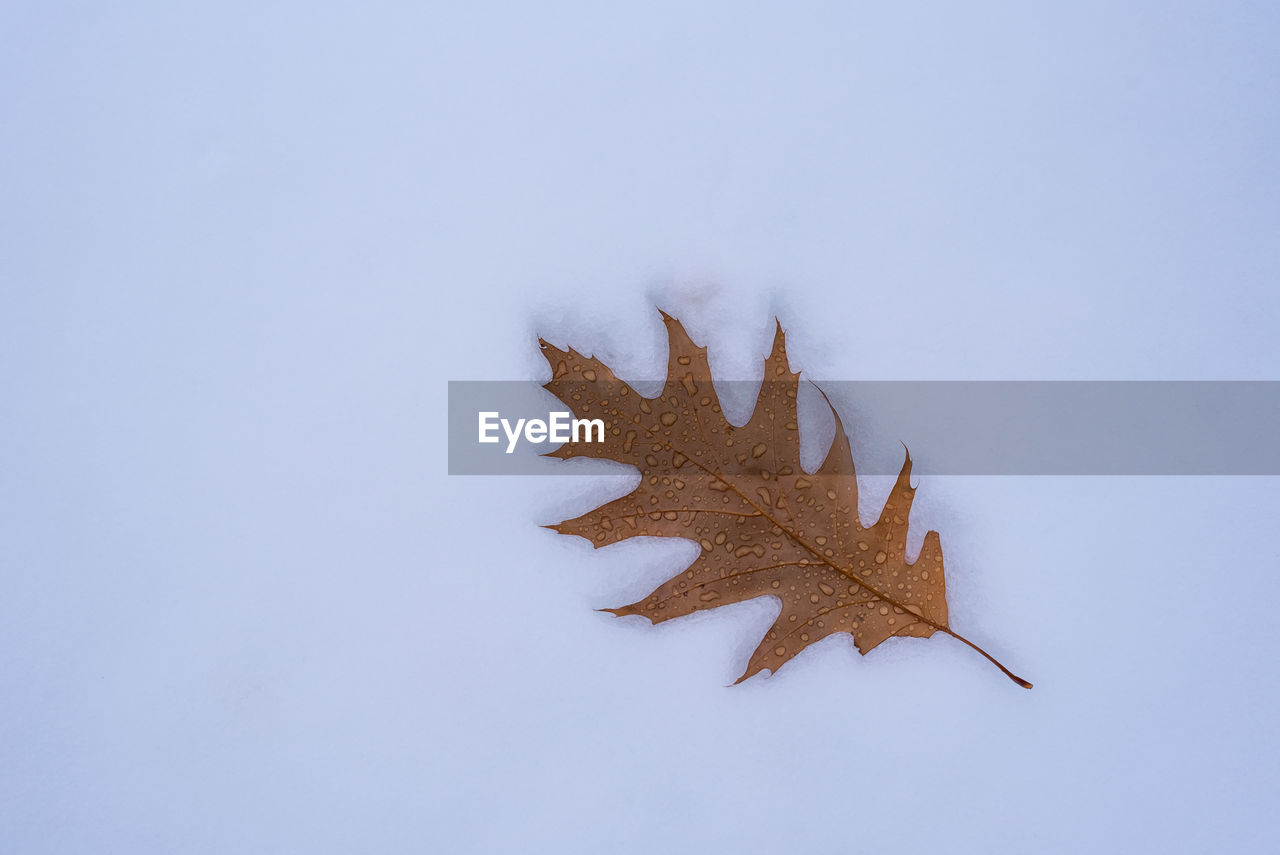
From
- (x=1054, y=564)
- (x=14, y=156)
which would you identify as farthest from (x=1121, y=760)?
(x=14, y=156)

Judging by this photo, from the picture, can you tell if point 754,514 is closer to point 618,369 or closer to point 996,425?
point 618,369

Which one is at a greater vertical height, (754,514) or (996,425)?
(996,425)

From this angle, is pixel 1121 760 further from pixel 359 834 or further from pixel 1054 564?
pixel 359 834

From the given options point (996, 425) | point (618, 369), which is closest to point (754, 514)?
point (618, 369)
